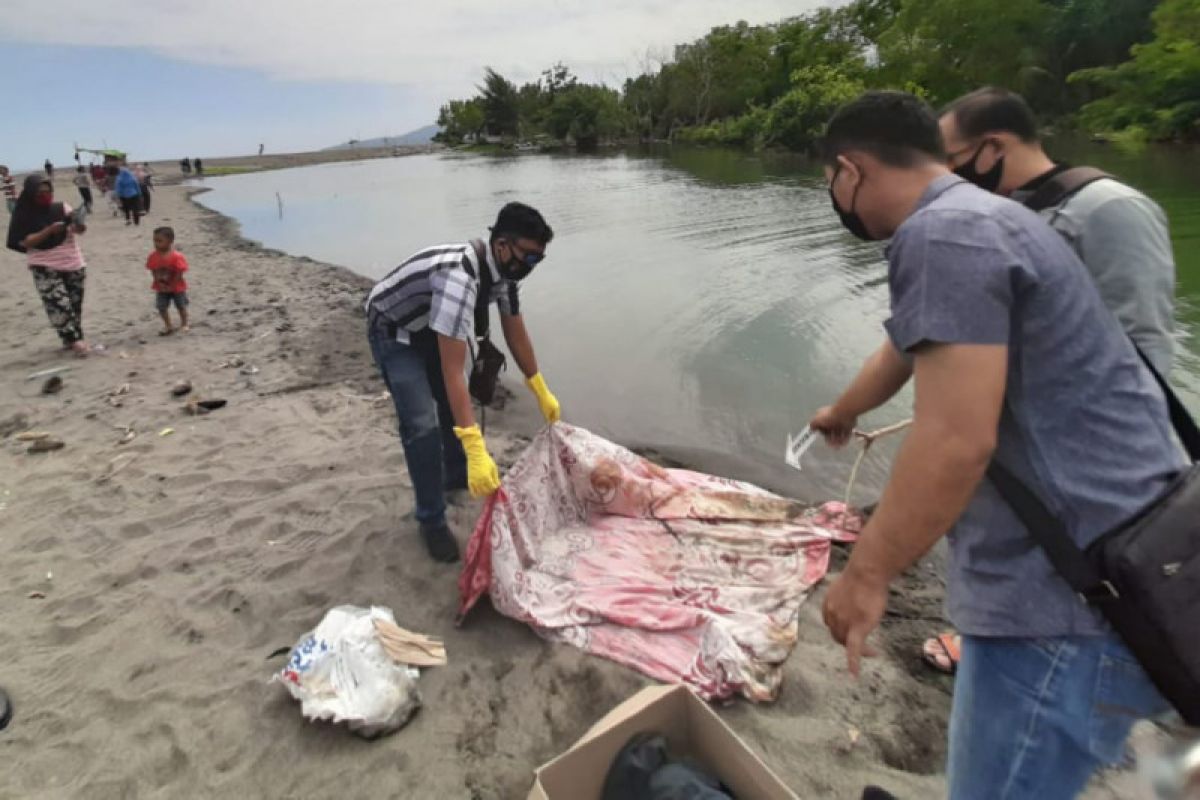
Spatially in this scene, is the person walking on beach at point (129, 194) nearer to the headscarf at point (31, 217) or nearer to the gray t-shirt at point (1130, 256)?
the headscarf at point (31, 217)

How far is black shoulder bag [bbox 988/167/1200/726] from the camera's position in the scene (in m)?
0.98

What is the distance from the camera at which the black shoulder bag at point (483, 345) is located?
3.02 meters

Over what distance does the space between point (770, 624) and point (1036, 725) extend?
1560 millimetres

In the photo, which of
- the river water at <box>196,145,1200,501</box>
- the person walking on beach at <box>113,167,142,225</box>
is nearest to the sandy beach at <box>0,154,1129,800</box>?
the river water at <box>196,145,1200,501</box>

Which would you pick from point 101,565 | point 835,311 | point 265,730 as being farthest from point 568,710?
point 835,311

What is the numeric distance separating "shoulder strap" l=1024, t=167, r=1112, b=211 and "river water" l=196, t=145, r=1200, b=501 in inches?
90.2

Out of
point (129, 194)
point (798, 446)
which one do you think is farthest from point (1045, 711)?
point (129, 194)

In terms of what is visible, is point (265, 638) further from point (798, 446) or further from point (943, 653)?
point (798, 446)

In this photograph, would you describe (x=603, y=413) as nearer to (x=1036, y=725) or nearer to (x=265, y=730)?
(x=265, y=730)

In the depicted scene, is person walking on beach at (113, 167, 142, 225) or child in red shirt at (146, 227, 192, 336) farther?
person walking on beach at (113, 167, 142, 225)

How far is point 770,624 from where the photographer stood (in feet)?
8.81

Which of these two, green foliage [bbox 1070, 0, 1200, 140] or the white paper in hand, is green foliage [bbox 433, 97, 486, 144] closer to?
green foliage [bbox 1070, 0, 1200, 140]

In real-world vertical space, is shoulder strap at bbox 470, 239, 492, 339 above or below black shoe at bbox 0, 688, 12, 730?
above

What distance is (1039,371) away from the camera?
105 centimetres
